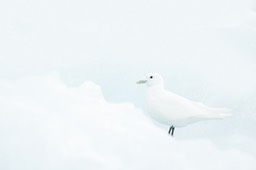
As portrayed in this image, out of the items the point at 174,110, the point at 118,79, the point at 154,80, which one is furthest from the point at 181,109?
the point at 118,79

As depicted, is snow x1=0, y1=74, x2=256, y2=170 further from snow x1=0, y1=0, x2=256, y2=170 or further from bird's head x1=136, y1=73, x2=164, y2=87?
bird's head x1=136, y1=73, x2=164, y2=87

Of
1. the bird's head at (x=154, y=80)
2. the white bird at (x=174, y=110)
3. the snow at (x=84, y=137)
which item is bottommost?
the snow at (x=84, y=137)

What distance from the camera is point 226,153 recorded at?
2.39m

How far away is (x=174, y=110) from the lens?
92.5 inches

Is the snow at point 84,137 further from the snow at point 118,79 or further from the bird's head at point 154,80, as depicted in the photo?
the bird's head at point 154,80

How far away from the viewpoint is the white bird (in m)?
2.34

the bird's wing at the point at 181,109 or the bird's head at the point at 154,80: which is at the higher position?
the bird's head at the point at 154,80

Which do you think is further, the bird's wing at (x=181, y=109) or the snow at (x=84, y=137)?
the bird's wing at (x=181, y=109)

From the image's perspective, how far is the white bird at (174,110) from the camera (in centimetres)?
234

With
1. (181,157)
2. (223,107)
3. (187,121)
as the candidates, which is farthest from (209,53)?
(181,157)

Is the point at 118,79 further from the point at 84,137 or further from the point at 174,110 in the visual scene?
the point at 84,137

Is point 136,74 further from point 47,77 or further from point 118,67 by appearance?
point 47,77

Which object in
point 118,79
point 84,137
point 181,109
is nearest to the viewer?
point 84,137

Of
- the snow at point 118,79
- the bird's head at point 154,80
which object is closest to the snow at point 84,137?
the snow at point 118,79
